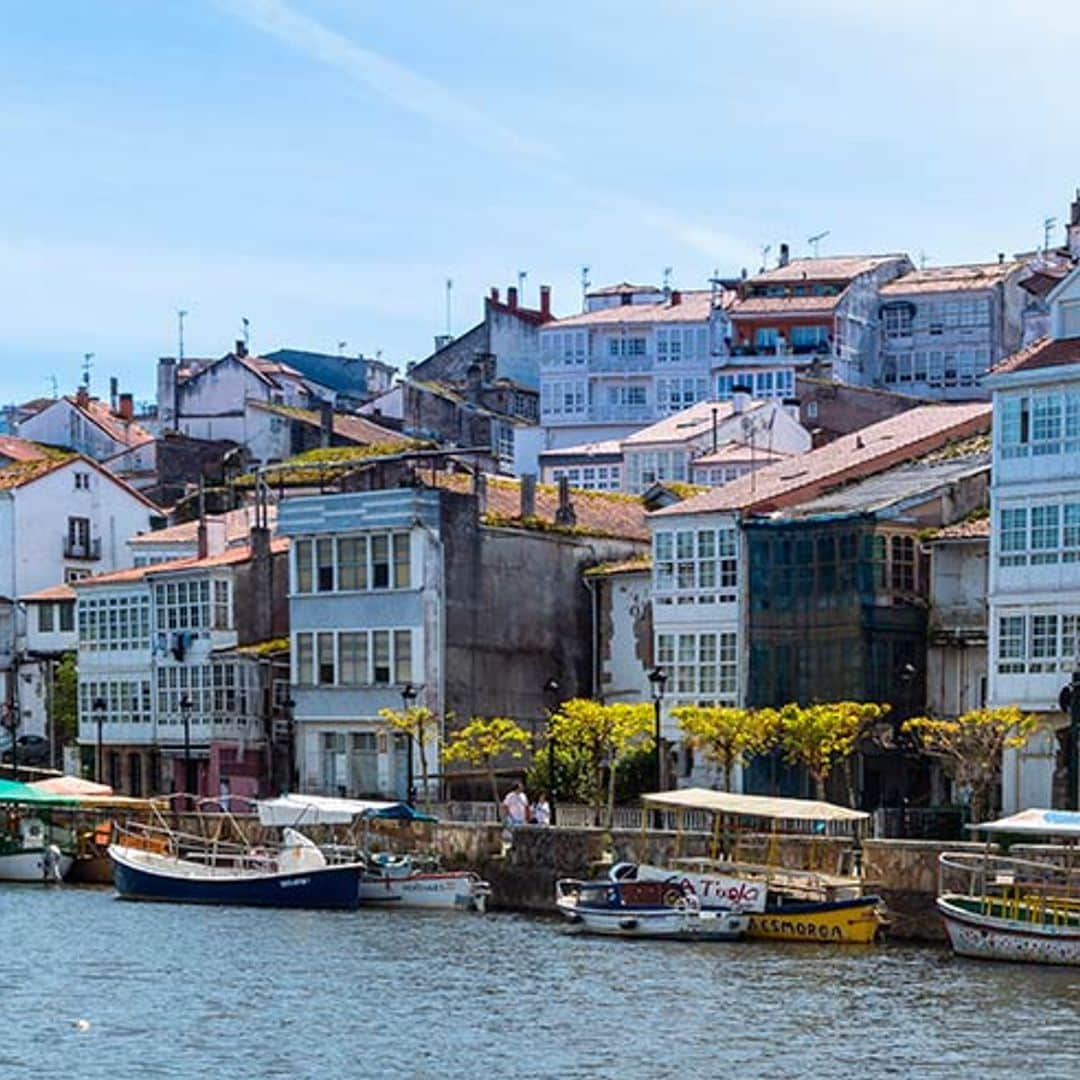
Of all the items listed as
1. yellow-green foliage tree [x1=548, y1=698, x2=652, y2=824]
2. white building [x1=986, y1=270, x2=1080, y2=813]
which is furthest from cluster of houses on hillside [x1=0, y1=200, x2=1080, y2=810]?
yellow-green foliage tree [x1=548, y1=698, x2=652, y2=824]

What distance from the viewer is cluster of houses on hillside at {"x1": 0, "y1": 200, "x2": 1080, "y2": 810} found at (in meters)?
59.4

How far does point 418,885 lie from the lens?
5772 centimetres

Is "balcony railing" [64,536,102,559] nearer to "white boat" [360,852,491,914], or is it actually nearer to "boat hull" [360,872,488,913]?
"white boat" [360,852,491,914]

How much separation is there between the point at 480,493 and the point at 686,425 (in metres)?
28.4

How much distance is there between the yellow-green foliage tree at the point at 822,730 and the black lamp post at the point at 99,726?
1047 inches

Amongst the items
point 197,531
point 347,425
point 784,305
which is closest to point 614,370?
point 784,305

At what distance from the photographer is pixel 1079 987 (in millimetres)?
43156

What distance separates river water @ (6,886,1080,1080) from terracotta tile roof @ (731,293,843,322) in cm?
6303

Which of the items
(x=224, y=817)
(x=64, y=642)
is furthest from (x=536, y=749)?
(x=64, y=642)

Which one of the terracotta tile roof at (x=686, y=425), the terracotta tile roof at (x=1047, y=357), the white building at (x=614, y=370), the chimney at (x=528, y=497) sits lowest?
the chimney at (x=528, y=497)

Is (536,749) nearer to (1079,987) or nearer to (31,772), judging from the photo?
(31,772)

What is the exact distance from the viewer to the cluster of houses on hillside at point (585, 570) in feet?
195

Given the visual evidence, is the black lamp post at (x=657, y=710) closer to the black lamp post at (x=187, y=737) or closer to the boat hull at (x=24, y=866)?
the black lamp post at (x=187, y=737)

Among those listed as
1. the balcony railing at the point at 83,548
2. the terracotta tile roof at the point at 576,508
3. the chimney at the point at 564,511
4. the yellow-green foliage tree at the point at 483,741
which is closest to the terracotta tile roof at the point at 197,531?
the terracotta tile roof at the point at 576,508
